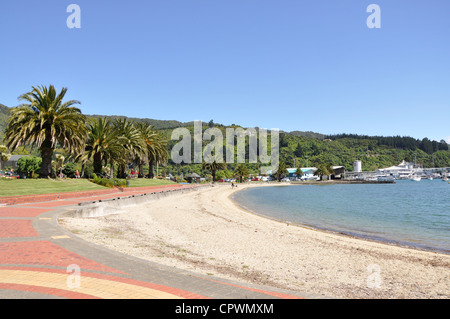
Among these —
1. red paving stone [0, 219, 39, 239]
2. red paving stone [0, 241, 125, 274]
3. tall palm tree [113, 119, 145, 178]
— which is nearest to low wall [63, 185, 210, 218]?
red paving stone [0, 219, 39, 239]

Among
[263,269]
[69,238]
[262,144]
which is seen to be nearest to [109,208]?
[69,238]

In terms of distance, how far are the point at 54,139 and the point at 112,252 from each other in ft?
89.7

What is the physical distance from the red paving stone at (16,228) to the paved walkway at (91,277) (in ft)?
3.01

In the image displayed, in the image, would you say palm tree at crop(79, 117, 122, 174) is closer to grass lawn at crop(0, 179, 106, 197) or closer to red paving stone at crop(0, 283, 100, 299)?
grass lawn at crop(0, 179, 106, 197)

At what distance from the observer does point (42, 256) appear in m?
8.31

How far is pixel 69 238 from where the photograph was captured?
1054cm

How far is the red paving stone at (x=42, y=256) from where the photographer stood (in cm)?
761

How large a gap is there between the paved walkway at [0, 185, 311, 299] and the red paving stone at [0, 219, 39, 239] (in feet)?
3.01

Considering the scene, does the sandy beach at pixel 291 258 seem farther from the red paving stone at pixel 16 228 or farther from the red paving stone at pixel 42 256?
the red paving stone at pixel 42 256

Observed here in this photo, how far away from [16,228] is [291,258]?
10708 millimetres

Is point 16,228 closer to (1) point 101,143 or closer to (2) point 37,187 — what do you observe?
(2) point 37,187

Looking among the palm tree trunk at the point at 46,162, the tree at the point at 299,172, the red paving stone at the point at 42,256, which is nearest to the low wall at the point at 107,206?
the red paving stone at the point at 42,256

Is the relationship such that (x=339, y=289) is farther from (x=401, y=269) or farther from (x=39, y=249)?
(x=39, y=249)

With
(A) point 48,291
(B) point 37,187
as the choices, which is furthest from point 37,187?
(A) point 48,291
